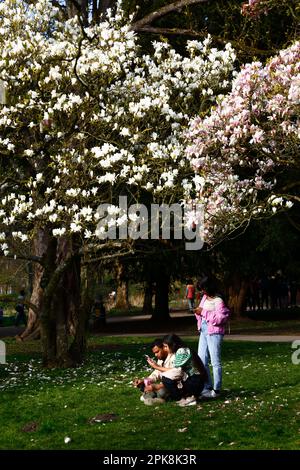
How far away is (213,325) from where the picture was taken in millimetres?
14211

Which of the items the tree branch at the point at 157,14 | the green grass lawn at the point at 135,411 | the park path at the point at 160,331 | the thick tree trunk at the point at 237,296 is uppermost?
the tree branch at the point at 157,14

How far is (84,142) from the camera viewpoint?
1931cm

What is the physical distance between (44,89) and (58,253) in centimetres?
440

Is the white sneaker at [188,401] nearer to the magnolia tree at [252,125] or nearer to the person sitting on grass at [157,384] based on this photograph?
the person sitting on grass at [157,384]

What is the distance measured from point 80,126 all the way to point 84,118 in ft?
0.82

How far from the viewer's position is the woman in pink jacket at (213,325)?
14.2 meters

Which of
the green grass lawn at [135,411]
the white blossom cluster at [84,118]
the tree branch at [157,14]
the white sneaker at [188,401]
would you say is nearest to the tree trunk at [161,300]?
the green grass lawn at [135,411]

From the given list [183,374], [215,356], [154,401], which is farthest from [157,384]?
[215,356]

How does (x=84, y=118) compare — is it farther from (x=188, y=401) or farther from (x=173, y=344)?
(x=188, y=401)

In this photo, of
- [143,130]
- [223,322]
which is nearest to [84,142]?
[143,130]

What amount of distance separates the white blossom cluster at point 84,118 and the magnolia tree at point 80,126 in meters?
0.03

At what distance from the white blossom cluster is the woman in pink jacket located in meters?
3.95

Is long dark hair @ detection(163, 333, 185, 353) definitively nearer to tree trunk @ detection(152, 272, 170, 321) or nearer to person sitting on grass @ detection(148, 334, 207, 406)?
person sitting on grass @ detection(148, 334, 207, 406)
